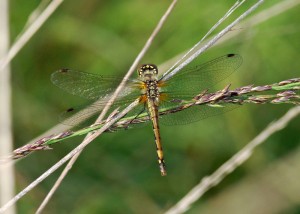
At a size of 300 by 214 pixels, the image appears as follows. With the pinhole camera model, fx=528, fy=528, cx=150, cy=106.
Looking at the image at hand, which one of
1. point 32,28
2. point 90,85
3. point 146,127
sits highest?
point 32,28

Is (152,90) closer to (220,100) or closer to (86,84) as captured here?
(86,84)

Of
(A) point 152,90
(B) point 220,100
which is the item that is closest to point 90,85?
(A) point 152,90

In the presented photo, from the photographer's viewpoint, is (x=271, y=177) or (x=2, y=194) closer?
(x=2, y=194)

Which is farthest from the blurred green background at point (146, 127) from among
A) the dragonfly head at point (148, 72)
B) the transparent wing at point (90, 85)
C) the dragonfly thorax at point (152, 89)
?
the transparent wing at point (90, 85)

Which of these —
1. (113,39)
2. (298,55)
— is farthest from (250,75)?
(113,39)

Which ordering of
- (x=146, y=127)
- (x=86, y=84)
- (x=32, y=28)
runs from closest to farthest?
(x=32, y=28), (x=86, y=84), (x=146, y=127)

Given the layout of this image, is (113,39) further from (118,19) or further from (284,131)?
(284,131)

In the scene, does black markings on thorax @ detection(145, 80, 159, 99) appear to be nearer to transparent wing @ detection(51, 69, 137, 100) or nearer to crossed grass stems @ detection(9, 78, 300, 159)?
transparent wing @ detection(51, 69, 137, 100)

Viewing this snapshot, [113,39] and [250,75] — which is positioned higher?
[113,39]
